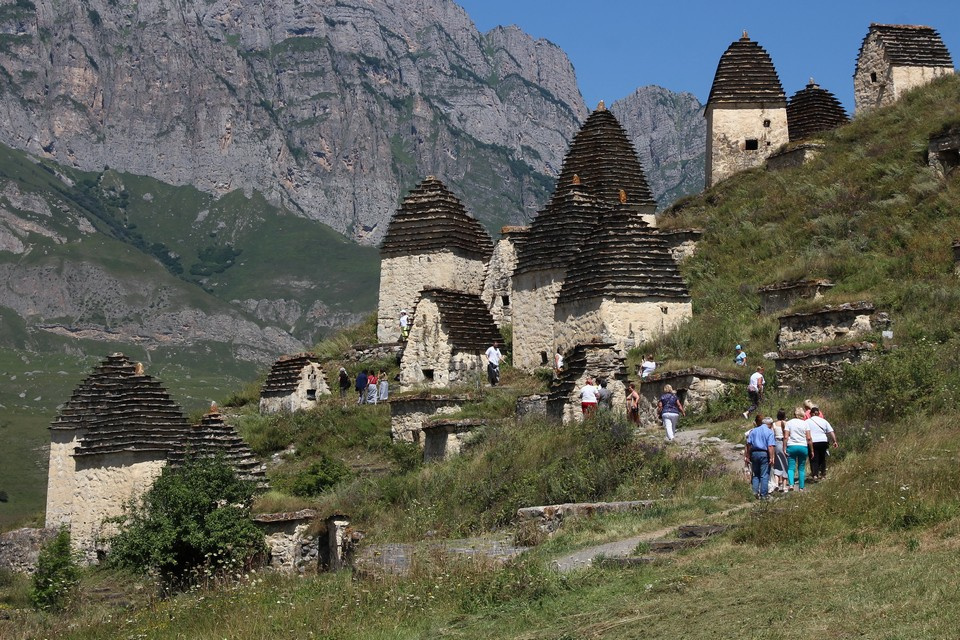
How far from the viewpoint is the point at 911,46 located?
53.2m

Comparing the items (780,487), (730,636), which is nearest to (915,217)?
(780,487)

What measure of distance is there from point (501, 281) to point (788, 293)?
985cm

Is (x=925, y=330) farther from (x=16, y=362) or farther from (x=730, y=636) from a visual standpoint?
(x=16, y=362)

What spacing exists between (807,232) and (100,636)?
28011mm

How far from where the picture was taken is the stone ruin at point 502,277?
143 feet

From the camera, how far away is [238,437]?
115ft

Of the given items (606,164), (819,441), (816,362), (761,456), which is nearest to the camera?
(761,456)

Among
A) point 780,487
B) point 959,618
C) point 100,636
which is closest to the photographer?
point 959,618

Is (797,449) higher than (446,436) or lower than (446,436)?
lower

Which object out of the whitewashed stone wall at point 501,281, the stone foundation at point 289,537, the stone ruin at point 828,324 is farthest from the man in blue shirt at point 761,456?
the whitewashed stone wall at point 501,281

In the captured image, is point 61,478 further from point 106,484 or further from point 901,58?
point 901,58

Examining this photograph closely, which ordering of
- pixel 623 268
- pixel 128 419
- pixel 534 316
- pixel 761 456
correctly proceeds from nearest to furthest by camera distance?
pixel 761 456, pixel 623 268, pixel 128 419, pixel 534 316

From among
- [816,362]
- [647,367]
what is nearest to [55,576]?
[647,367]

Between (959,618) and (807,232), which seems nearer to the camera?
(959,618)
